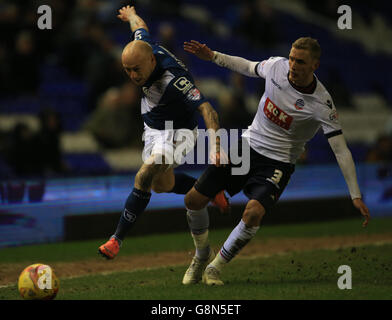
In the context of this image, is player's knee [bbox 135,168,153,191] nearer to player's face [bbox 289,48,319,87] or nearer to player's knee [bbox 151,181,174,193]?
player's knee [bbox 151,181,174,193]

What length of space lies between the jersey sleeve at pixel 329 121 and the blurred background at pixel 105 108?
1092mm

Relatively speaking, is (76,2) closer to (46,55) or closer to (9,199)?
(46,55)

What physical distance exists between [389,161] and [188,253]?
6250mm

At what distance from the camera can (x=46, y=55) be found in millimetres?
14852

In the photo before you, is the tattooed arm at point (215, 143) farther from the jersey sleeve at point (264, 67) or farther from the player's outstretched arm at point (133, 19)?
the player's outstretched arm at point (133, 19)

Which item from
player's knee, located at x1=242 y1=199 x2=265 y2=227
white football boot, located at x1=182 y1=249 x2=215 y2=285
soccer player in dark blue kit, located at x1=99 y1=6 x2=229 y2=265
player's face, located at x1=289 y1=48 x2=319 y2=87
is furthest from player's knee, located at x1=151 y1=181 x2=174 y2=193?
player's face, located at x1=289 y1=48 x2=319 y2=87

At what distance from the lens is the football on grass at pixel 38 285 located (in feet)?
21.3

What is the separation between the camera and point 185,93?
294 inches

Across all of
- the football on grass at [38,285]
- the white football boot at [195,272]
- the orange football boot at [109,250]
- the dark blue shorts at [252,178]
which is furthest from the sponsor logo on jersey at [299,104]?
the football on grass at [38,285]

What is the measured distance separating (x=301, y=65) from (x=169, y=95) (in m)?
1.35

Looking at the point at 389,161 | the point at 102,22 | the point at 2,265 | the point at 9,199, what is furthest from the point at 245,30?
the point at 2,265

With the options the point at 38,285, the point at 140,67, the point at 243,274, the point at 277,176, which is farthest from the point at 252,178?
the point at 38,285

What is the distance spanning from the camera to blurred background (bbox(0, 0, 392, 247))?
11.6 m
